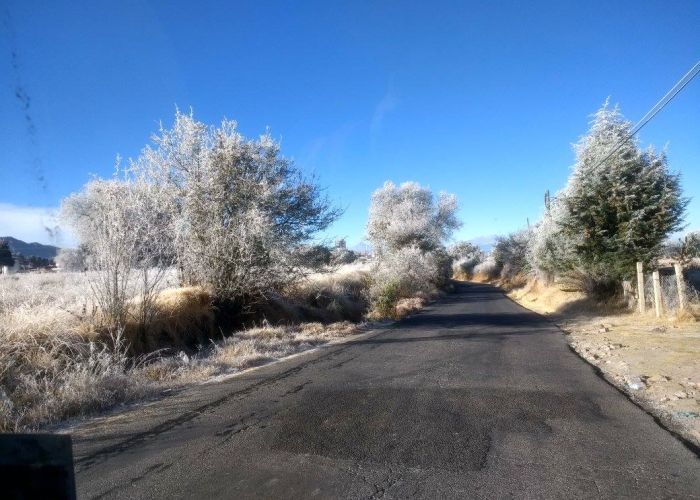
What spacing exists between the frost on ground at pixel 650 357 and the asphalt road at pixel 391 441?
395mm

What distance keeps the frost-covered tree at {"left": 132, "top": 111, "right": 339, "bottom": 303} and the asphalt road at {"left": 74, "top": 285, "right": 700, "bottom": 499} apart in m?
7.29

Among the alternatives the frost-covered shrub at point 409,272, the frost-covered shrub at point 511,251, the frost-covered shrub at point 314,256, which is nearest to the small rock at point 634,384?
the frost-covered shrub at point 314,256

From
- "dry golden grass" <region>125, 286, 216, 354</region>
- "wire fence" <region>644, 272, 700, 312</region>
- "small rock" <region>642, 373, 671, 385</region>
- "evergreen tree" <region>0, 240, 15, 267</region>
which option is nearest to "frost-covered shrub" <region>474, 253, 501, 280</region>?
"wire fence" <region>644, 272, 700, 312</region>

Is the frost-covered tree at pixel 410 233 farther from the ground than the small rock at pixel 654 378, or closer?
farther from the ground

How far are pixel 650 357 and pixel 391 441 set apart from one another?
7.19 meters

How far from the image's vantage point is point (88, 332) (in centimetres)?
921

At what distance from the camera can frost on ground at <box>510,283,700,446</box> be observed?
5.80 m

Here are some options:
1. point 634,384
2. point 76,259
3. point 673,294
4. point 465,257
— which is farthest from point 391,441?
point 465,257

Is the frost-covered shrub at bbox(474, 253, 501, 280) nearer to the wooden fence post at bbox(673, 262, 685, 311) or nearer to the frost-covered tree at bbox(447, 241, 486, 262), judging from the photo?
the frost-covered tree at bbox(447, 241, 486, 262)

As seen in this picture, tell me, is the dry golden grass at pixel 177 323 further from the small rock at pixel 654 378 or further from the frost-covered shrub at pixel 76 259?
the small rock at pixel 654 378

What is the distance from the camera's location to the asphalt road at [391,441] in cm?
373

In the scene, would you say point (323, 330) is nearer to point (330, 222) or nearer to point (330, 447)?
point (330, 222)

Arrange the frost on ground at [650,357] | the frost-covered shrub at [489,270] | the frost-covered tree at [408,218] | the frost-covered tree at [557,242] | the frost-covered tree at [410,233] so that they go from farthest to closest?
the frost-covered shrub at [489,270], the frost-covered tree at [408,218], the frost-covered tree at [410,233], the frost-covered tree at [557,242], the frost on ground at [650,357]

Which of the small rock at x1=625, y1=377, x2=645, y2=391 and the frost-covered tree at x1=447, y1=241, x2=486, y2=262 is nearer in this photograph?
the small rock at x1=625, y1=377, x2=645, y2=391
